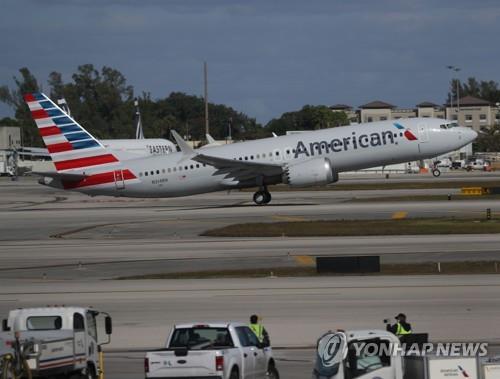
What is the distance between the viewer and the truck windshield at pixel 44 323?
21834mm

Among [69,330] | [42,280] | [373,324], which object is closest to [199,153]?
[42,280]

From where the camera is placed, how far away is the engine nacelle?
218ft

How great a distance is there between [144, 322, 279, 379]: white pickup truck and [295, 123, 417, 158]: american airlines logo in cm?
4568

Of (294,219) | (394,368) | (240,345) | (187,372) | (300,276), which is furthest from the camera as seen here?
(294,219)

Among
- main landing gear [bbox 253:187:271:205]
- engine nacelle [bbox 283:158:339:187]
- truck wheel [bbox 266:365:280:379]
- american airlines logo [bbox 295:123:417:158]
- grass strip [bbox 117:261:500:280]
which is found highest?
american airlines logo [bbox 295:123:417:158]

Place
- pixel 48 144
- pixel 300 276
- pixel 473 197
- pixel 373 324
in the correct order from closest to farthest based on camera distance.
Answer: pixel 373 324, pixel 300 276, pixel 48 144, pixel 473 197

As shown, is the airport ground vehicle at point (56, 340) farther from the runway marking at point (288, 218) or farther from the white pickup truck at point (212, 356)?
the runway marking at point (288, 218)

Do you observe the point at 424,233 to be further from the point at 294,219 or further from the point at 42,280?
the point at 42,280

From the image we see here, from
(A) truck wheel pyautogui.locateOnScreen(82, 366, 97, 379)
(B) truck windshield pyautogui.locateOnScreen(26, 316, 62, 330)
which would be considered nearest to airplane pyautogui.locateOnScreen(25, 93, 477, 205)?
(B) truck windshield pyautogui.locateOnScreen(26, 316, 62, 330)

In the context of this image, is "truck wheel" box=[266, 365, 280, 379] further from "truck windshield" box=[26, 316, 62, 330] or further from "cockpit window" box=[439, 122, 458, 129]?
"cockpit window" box=[439, 122, 458, 129]

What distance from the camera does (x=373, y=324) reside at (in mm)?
27031

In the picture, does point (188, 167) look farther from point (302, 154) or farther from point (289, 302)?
point (289, 302)

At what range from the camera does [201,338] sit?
66.8 ft

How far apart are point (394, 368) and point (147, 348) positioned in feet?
32.2
